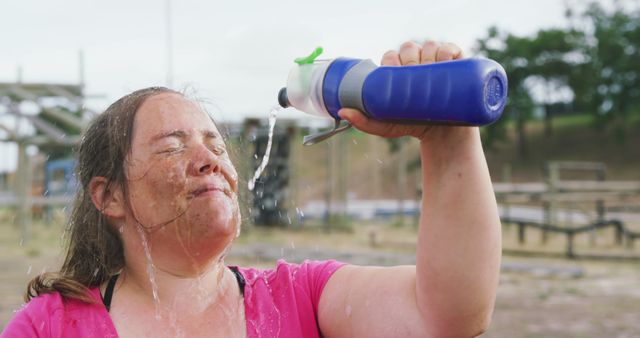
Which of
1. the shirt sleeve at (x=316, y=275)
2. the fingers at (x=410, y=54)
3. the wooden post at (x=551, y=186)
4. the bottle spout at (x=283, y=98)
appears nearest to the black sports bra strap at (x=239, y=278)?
the shirt sleeve at (x=316, y=275)

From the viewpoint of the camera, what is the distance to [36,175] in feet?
86.0

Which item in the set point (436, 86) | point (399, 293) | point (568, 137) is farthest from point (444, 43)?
point (568, 137)

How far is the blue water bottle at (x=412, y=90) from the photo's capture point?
1247mm

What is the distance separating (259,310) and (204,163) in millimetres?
358

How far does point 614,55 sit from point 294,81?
40.3 m

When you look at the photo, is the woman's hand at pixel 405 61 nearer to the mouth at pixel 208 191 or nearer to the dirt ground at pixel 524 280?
the mouth at pixel 208 191

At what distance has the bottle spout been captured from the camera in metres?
1.61

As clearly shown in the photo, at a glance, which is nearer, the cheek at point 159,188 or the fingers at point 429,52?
the fingers at point 429,52

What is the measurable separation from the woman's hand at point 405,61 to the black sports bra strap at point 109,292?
74 cm

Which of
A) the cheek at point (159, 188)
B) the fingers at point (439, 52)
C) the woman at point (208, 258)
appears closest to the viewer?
the fingers at point (439, 52)

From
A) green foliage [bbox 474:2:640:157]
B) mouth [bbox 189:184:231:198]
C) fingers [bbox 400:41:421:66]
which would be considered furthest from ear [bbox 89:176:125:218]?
green foliage [bbox 474:2:640:157]

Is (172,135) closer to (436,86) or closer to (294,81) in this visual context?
(294,81)

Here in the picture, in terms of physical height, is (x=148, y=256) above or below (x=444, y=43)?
below

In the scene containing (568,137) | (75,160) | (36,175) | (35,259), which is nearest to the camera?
(75,160)
